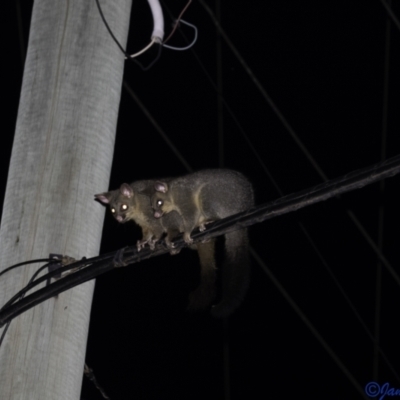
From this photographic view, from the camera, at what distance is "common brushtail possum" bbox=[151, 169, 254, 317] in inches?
243

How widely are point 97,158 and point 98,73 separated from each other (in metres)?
0.50

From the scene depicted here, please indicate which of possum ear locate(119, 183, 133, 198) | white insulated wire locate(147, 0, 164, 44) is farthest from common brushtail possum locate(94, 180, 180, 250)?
white insulated wire locate(147, 0, 164, 44)

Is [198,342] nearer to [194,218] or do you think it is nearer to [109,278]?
[109,278]

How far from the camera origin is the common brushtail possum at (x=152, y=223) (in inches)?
237

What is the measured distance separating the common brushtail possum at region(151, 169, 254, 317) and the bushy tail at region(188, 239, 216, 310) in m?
0.19

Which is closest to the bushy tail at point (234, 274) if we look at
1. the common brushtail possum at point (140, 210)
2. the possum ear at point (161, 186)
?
the common brushtail possum at point (140, 210)

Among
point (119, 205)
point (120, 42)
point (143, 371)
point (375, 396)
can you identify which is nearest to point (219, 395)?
point (143, 371)

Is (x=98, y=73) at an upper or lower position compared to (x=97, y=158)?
upper

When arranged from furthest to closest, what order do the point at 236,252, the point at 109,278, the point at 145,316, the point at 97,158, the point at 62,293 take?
the point at 145,316
the point at 109,278
the point at 236,252
the point at 97,158
the point at 62,293

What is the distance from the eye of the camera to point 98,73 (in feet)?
15.7

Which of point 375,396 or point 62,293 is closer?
point 62,293

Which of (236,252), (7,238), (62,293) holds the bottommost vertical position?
(62,293)

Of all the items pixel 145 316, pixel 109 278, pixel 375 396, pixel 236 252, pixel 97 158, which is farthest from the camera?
pixel 145 316

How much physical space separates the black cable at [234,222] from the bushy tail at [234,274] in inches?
44.5
